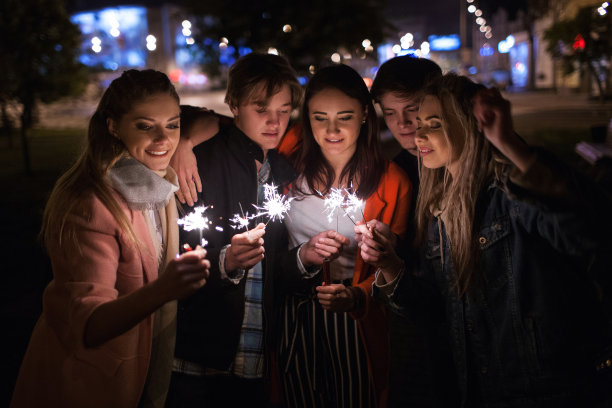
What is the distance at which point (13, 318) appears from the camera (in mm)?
6457

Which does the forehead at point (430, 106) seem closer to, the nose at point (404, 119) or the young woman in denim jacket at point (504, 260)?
the young woman in denim jacket at point (504, 260)

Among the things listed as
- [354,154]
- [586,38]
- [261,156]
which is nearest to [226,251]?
[261,156]

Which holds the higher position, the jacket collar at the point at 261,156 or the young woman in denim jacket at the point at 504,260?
the jacket collar at the point at 261,156

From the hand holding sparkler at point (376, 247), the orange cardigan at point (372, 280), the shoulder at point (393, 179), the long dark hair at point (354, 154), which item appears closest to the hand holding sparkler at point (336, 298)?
the orange cardigan at point (372, 280)

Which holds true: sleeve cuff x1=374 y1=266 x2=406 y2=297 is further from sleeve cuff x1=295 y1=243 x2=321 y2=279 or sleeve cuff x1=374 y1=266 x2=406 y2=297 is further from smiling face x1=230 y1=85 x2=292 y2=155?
smiling face x1=230 y1=85 x2=292 y2=155

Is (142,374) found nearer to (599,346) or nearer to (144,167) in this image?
(144,167)

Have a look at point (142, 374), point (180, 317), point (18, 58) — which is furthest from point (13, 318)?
point (18, 58)

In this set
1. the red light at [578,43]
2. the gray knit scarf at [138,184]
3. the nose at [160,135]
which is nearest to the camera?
the gray knit scarf at [138,184]

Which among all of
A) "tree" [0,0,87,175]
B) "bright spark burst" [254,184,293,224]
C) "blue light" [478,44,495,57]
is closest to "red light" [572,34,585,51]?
"tree" [0,0,87,175]

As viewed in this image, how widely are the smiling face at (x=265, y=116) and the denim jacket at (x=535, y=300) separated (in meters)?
1.42

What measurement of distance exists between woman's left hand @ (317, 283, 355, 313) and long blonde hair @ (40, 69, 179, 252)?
1.08 metres

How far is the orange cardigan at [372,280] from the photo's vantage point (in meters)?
3.14

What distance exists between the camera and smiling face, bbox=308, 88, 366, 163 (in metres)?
3.22

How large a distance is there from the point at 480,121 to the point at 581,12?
1021 inches
